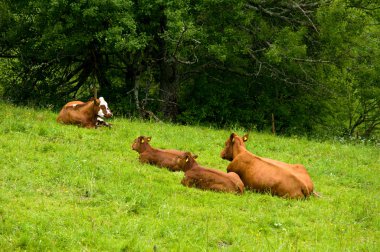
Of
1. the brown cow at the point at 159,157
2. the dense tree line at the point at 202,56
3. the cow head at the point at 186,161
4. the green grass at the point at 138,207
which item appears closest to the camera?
the green grass at the point at 138,207

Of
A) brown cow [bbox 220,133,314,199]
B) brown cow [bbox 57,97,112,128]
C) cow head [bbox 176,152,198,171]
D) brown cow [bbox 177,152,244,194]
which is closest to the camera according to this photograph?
brown cow [bbox 177,152,244,194]

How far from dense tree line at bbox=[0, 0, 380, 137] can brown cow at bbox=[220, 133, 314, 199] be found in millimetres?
9520

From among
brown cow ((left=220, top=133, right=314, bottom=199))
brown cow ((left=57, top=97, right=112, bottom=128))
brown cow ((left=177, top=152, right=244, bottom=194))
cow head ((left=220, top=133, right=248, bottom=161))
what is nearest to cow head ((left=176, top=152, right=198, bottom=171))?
brown cow ((left=177, top=152, right=244, bottom=194))

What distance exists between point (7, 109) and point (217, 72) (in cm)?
1124

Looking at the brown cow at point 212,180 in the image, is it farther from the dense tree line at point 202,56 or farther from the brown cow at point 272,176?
the dense tree line at point 202,56

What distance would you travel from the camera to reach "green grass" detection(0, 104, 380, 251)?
7277 millimetres

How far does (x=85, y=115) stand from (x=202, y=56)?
29.3ft

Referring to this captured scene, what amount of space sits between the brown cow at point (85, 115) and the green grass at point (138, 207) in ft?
5.35

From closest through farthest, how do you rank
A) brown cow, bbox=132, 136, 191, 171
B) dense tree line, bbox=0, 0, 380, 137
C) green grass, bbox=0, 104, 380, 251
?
green grass, bbox=0, 104, 380, 251
brown cow, bbox=132, 136, 191, 171
dense tree line, bbox=0, 0, 380, 137

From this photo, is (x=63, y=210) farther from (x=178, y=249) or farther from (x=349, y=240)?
(x=349, y=240)

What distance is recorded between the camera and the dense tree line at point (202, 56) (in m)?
21.0

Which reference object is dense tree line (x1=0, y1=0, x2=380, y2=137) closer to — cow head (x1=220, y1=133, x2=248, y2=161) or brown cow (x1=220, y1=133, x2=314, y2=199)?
cow head (x1=220, y1=133, x2=248, y2=161)

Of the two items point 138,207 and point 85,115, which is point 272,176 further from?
point 85,115

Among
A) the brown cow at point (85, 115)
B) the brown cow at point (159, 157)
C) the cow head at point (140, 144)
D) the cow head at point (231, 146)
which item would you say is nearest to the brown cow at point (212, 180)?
the brown cow at point (159, 157)
